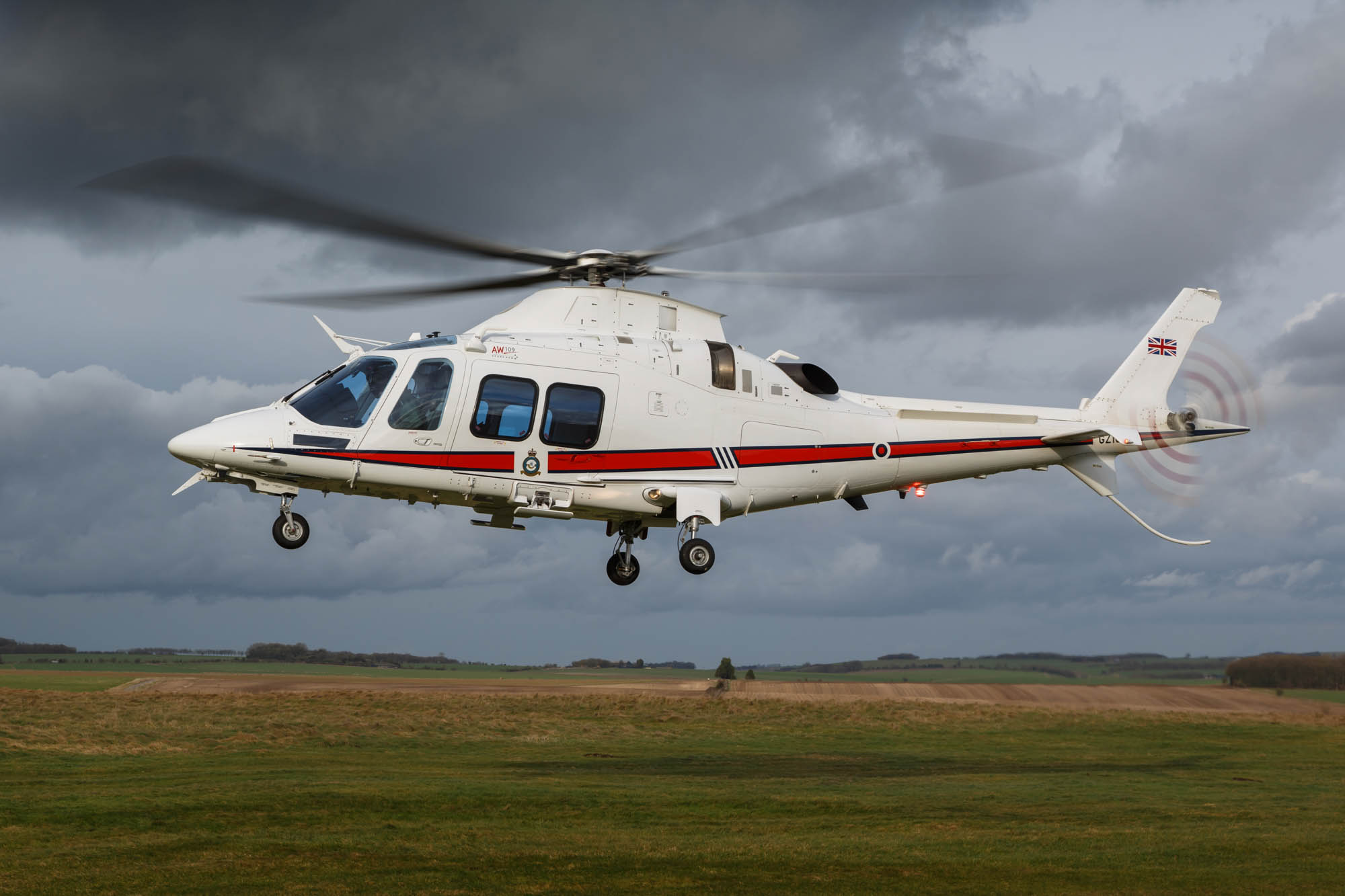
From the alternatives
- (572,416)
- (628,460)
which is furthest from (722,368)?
(572,416)

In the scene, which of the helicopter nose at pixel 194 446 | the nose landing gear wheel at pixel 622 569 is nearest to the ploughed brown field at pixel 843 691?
the nose landing gear wheel at pixel 622 569

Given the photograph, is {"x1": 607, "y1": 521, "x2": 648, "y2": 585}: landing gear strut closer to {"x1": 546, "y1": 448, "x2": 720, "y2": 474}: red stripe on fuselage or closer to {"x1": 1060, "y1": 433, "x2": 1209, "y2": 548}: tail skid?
{"x1": 546, "y1": 448, "x2": 720, "y2": 474}: red stripe on fuselage

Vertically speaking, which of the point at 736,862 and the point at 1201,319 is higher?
the point at 1201,319

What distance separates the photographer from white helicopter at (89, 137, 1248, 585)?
17672 millimetres

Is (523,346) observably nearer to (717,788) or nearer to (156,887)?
(156,887)

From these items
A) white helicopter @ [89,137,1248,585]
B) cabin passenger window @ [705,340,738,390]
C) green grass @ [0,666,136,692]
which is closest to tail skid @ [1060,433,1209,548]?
white helicopter @ [89,137,1248,585]

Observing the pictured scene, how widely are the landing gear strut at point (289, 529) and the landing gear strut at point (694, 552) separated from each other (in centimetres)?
596

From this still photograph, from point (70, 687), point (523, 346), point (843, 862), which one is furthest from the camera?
point (70, 687)

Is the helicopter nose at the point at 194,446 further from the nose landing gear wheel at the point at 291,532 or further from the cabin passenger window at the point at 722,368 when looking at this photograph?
the cabin passenger window at the point at 722,368

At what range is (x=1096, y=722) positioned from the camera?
6819 cm

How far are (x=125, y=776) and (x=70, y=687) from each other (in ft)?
149

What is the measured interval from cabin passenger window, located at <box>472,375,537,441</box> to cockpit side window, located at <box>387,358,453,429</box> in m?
0.56

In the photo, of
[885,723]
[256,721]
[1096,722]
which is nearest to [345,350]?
[256,721]

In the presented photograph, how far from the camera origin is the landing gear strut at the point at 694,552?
1880 cm
